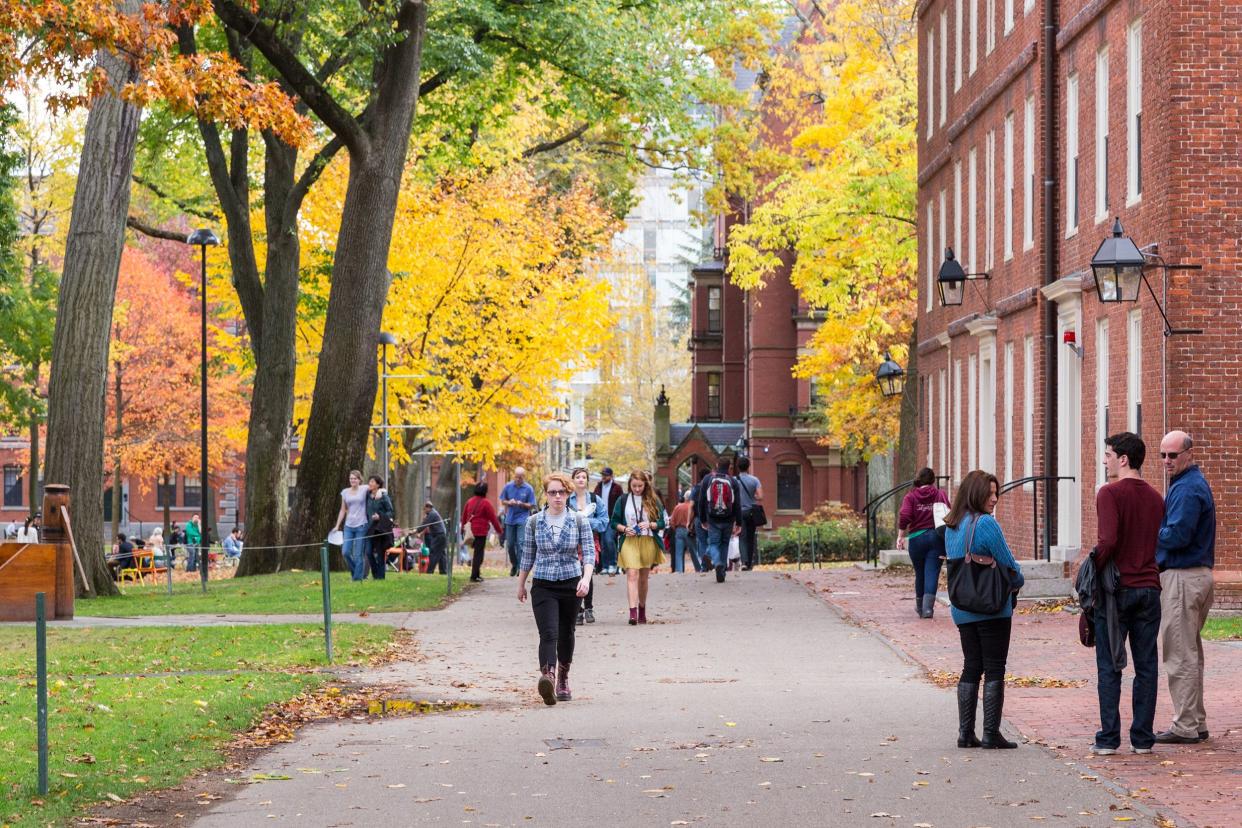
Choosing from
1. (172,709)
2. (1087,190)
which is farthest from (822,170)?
(172,709)

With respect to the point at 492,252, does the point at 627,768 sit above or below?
below

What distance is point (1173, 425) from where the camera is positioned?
19.5m

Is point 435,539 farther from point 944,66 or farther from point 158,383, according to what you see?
point 158,383

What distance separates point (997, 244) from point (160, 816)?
69.4 ft

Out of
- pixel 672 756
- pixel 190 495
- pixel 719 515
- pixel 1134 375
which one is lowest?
pixel 672 756

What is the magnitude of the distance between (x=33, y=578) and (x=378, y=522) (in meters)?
6.91

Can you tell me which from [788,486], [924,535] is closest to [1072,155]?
[924,535]

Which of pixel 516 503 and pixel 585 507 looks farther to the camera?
pixel 516 503

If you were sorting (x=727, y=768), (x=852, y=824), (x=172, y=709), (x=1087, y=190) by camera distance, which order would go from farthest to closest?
(x=1087, y=190) → (x=172, y=709) → (x=727, y=768) → (x=852, y=824)

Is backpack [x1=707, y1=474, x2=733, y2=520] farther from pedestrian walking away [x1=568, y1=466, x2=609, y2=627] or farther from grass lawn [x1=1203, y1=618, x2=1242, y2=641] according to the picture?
grass lawn [x1=1203, y1=618, x2=1242, y2=641]

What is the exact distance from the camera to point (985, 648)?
11211 mm

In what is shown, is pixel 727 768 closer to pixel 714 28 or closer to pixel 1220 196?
pixel 1220 196

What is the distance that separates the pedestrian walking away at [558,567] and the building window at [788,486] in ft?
193

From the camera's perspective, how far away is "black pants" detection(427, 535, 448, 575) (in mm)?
36500
